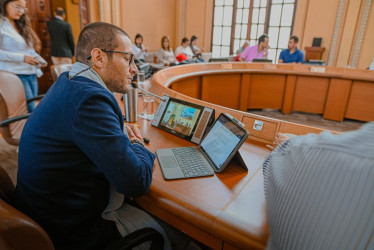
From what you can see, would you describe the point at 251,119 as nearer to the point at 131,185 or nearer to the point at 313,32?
the point at 131,185

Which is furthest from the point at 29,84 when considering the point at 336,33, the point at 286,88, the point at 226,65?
the point at 336,33

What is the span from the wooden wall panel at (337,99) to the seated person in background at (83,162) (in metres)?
4.09

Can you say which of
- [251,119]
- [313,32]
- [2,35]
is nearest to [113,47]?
[251,119]

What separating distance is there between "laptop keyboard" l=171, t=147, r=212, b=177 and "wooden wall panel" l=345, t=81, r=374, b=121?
3878 mm

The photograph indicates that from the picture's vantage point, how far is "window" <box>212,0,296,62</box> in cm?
704

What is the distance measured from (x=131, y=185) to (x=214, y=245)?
13.2 inches

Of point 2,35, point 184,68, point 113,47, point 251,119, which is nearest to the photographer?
point 113,47

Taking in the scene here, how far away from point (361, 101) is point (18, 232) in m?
4.67

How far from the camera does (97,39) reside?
96 cm


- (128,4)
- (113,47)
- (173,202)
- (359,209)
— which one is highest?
(128,4)

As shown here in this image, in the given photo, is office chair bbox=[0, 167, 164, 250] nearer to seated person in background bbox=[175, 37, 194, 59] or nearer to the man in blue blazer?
the man in blue blazer

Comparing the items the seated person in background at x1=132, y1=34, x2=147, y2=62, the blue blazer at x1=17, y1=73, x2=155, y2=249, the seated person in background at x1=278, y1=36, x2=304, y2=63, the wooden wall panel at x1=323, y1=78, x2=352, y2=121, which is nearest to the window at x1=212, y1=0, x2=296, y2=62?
the seated person in background at x1=278, y1=36, x2=304, y2=63

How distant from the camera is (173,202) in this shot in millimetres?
825

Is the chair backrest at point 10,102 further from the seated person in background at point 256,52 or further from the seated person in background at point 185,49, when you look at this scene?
the seated person in background at point 185,49
